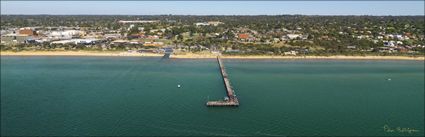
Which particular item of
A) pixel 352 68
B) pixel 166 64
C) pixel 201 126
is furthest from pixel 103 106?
pixel 352 68

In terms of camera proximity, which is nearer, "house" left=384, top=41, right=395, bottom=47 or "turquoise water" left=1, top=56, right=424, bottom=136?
"turquoise water" left=1, top=56, right=424, bottom=136

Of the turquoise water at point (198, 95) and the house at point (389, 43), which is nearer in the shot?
the turquoise water at point (198, 95)

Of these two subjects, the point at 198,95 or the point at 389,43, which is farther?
the point at 389,43

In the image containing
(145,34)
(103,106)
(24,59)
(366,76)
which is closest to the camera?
(103,106)

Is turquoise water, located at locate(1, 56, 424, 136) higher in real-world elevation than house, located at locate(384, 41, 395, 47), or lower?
lower

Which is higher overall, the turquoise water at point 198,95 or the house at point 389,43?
the house at point 389,43

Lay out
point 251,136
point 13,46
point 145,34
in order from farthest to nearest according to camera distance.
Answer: point 145,34 → point 13,46 → point 251,136

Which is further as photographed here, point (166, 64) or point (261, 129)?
point (166, 64)

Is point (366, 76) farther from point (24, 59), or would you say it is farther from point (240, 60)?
point (24, 59)
